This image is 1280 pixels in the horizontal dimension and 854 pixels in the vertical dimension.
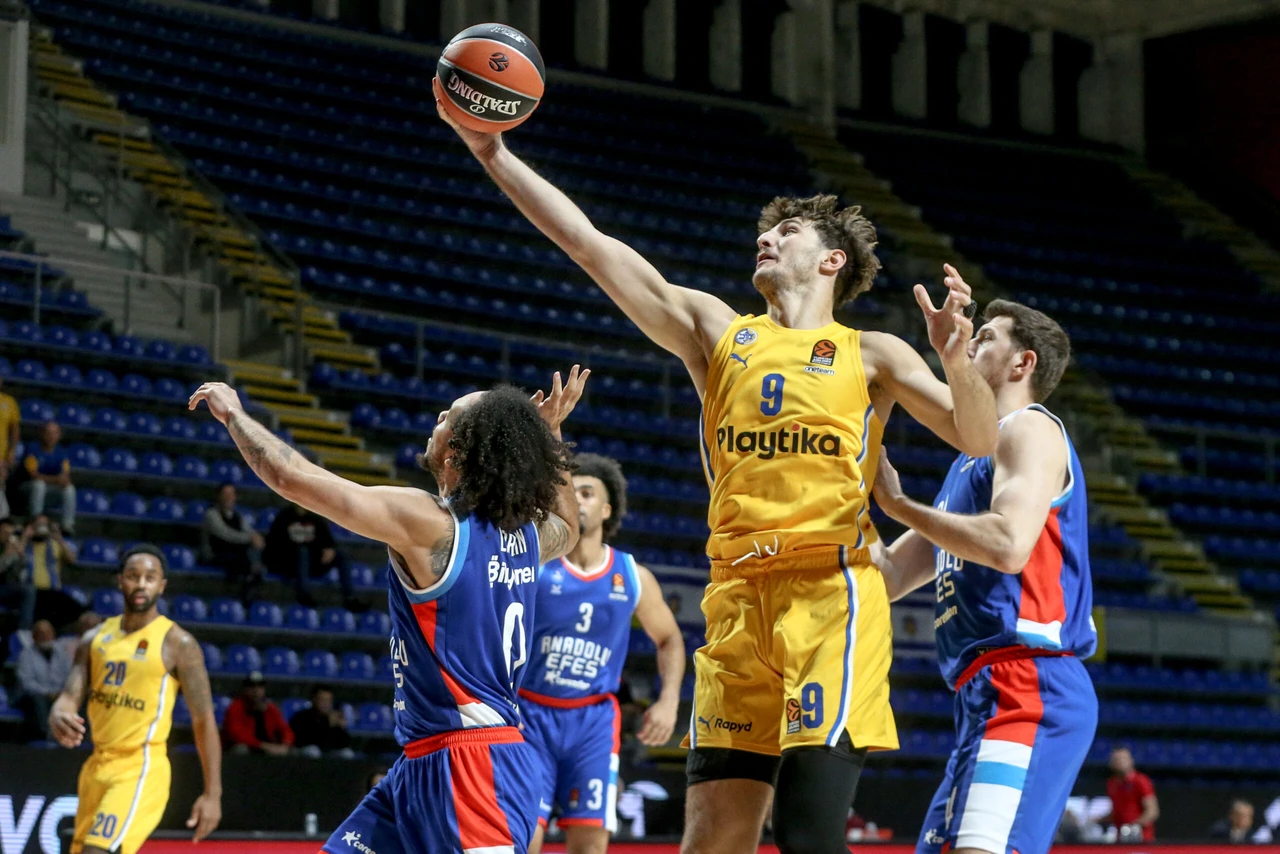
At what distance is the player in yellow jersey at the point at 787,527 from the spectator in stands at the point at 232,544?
9101mm

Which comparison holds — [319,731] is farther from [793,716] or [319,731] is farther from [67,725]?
[793,716]

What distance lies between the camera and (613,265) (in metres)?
4.56

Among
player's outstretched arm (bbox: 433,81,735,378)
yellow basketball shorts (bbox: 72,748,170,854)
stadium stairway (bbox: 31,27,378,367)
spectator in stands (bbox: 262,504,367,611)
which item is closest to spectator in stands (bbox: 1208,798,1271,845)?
spectator in stands (bbox: 262,504,367,611)

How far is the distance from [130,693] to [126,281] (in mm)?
7804

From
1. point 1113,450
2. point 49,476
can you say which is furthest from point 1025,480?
point 1113,450

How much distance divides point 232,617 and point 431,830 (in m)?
9.05

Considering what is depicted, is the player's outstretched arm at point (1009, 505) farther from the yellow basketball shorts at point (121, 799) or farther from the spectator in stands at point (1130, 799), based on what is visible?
the spectator in stands at point (1130, 799)

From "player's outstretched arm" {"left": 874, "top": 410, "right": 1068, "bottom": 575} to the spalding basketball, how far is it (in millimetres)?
1441

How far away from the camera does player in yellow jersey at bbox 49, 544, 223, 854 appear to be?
782 cm

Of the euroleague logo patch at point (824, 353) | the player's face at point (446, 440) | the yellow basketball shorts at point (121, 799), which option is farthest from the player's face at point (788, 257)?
the yellow basketball shorts at point (121, 799)

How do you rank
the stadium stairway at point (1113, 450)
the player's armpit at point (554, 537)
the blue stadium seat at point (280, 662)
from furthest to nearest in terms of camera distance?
1. the stadium stairway at point (1113, 450)
2. the blue stadium seat at point (280, 662)
3. the player's armpit at point (554, 537)

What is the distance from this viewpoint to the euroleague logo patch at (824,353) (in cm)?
453

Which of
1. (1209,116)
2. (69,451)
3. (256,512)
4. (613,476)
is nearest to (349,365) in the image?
(256,512)

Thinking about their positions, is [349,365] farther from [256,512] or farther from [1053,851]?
[1053,851]
